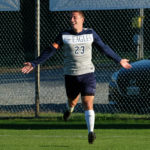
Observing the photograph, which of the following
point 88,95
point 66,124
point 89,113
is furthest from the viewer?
point 66,124

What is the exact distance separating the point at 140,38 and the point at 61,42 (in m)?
4.28
